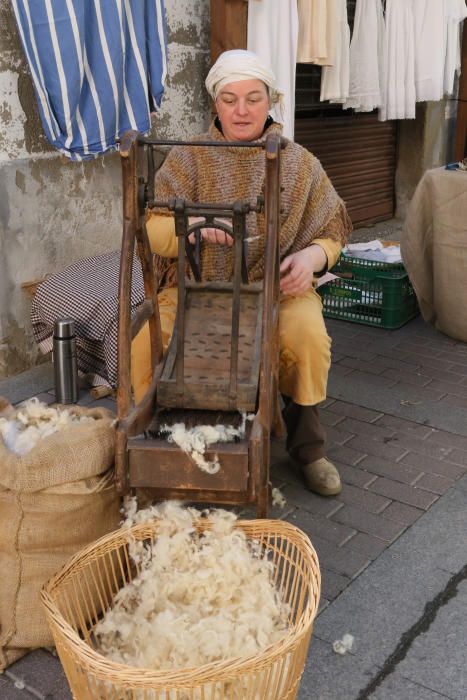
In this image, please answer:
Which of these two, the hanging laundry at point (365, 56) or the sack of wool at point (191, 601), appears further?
the hanging laundry at point (365, 56)

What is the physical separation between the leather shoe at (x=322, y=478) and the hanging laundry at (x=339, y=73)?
11.3 ft

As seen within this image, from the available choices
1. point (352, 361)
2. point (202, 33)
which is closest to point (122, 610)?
point (352, 361)

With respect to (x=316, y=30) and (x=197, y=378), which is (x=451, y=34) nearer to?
(x=316, y=30)

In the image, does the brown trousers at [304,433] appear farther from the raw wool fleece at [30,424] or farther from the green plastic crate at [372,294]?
the green plastic crate at [372,294]

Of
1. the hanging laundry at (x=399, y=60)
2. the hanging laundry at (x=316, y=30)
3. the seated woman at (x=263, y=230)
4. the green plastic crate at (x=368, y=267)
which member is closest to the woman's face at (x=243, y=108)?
the seated woman at (x=263, y=230)

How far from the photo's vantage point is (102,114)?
399 centimetres

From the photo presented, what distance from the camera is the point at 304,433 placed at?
311 centimetres

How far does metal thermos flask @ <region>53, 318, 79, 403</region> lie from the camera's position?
3.77 m

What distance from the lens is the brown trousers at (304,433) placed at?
3080mm

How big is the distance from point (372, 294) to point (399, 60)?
7.64 ft

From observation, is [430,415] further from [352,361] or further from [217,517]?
[217,517]

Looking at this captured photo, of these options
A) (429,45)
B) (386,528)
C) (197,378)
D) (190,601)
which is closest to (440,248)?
(386,528)

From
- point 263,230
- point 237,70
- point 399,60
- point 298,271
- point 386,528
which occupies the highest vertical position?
point 399,60

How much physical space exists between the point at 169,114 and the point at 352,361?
6.24 feet
